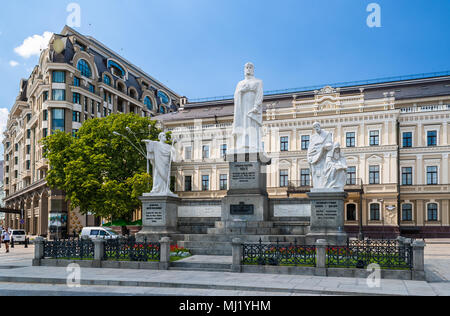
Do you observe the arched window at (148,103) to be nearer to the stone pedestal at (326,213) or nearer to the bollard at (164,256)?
the stone pedestal at (326,213)

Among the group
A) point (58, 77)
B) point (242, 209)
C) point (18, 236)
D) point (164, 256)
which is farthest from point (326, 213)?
point (58, 77)

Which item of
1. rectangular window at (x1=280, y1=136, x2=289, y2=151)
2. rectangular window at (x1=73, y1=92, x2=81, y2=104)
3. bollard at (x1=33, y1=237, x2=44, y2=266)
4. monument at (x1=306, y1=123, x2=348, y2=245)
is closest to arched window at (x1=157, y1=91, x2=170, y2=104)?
rectangular window at (x1=73, y1=92, x2=81, y2=104)

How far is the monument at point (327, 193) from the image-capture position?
16.2 meters

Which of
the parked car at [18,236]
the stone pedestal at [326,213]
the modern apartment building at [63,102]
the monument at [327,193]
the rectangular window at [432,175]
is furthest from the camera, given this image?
the modern apartment building at [63,102]

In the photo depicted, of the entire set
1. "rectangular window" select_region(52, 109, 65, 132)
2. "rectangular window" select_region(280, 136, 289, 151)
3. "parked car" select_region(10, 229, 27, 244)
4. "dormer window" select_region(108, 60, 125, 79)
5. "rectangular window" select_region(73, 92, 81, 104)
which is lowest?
"parked car" select_region(10, 229, 27, 244)

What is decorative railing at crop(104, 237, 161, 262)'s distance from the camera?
49.7 feet

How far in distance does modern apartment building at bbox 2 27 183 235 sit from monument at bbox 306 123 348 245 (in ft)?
115

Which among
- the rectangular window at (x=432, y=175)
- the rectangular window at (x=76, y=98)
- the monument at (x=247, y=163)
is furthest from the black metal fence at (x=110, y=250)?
the rectangular window at (x=76, y=98)

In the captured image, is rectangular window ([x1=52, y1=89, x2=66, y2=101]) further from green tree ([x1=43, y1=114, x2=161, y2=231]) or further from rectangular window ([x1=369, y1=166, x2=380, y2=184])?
rectangular window ([x1=369, y1=166, x2=380, y2=184])

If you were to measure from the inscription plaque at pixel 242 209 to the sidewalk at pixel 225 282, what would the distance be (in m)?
4.53

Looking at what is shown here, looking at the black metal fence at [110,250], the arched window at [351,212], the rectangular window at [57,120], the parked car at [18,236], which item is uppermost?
the rectangular window at [57,120]

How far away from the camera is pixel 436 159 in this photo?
48.0 m

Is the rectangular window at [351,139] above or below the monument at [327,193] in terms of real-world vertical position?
above
